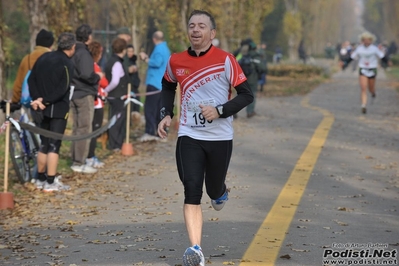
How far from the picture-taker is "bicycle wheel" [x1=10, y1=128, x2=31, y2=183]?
10.9 meters

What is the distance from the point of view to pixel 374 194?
1002 centimetres

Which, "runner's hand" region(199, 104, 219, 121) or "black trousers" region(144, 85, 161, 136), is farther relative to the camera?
"black trousers" region(144, 85, 161, 136)

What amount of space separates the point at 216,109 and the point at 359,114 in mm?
15127

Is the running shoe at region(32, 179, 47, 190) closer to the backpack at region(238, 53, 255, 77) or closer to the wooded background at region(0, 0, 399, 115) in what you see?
the wooded background at region(0, 0, 399, 115)

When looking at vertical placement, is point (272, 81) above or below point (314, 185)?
below

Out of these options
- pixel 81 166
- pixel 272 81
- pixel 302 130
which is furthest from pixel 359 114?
pixel 272 81

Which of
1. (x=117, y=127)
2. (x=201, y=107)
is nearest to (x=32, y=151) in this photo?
(x=117, y=127)

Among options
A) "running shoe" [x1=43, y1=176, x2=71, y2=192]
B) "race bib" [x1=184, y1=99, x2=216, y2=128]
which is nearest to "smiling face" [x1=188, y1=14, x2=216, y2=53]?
"race bib" [x1=184, y1=99, x2=216, y2=128]

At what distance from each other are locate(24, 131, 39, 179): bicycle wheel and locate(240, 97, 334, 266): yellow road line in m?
3.24

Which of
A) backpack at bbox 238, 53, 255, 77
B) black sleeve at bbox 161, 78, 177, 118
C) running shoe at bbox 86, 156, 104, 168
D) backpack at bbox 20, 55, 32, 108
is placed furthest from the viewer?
backpack at bbox 238, 53, 255, 77

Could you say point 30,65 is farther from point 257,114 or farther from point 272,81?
point 272,81

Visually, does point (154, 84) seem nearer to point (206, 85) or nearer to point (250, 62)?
point (250, 62)

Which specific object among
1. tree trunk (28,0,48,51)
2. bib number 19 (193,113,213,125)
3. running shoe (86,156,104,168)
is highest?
bib number 19 (193,113,213,125)

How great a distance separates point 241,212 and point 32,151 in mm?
3743
